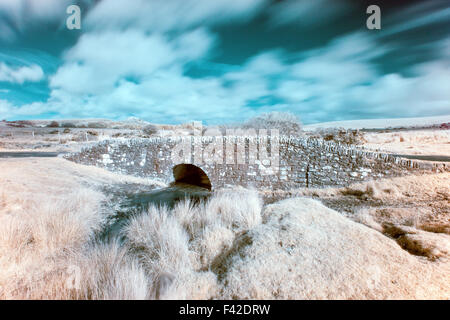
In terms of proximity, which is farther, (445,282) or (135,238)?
(135,238)

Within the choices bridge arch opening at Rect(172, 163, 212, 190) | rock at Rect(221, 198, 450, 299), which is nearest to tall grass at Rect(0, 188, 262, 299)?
rock at Rect(221, 198, 450, 299)

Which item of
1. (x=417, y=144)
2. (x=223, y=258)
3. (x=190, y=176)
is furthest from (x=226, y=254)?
(x=417, y=144)

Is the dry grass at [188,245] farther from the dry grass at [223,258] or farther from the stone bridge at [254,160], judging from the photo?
the stone bridge at [254,160]

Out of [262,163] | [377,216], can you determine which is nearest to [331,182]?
[262,163]

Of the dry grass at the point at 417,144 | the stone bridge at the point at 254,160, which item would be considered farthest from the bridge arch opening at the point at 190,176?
the dry grass at the point at 417,144

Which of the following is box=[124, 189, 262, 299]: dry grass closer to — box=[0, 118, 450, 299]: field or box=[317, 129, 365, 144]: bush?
box=[0, 118, 450, 299]: field
